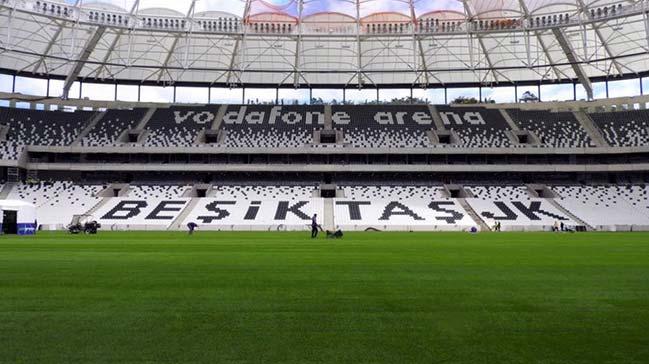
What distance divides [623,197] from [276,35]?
37.9m

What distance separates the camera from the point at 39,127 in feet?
200

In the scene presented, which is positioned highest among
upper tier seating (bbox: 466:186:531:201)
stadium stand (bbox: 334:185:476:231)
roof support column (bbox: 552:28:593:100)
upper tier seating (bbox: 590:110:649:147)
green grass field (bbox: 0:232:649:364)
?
roof support column (bbox: 552:28:593:100)

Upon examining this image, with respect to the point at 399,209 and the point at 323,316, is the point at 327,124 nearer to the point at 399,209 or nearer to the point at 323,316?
the point at 399,209

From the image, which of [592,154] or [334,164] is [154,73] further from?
[592,154]

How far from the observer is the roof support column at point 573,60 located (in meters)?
52.1

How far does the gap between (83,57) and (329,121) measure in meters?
27.9

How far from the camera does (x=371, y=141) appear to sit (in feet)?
200

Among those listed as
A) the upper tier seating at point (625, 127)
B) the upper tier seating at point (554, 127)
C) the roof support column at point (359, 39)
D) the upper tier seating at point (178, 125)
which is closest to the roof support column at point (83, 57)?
the upper tier seating at point (178, 125)

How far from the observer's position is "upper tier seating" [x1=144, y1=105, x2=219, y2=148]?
198ft

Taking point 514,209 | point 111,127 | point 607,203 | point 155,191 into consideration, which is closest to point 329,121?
point 155,191

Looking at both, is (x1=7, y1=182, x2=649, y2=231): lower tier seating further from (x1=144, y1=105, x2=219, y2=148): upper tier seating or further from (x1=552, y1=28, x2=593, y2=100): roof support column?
(x1=552, y1=28, x2=593, y2=100): roof support column

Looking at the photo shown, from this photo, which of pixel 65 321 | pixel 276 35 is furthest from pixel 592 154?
pixel 65 321

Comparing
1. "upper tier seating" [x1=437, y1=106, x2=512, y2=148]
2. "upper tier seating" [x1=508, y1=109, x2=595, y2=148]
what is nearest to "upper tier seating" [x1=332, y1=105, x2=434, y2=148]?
"upper tier seating" [x1=437, y1=106, x2=512, y2=148]

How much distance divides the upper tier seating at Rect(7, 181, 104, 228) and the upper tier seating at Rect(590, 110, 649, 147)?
182 feet
